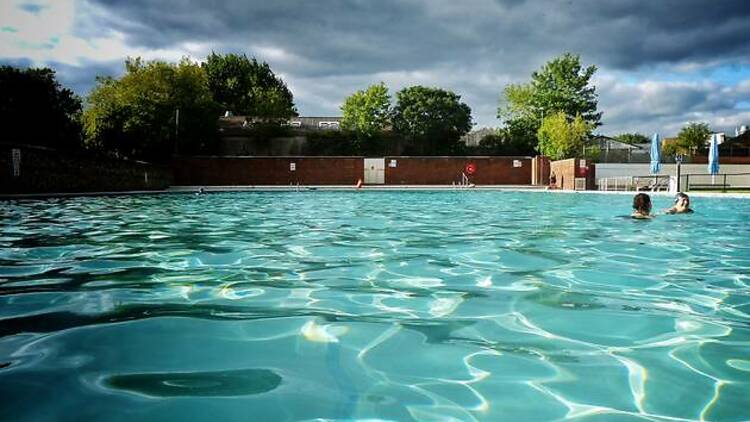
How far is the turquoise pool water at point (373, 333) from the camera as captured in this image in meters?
2.18

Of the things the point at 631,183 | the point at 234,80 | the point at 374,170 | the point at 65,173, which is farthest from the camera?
the point at 234,80

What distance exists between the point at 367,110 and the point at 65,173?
31657 millimetres

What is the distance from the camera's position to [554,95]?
54344 mm

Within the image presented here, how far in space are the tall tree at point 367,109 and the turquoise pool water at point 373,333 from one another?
42.1 meters

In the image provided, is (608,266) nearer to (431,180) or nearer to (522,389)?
(522,389)

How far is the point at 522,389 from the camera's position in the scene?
231cm

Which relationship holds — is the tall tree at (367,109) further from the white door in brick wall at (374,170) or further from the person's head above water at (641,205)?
the person's head above water at (641,205)

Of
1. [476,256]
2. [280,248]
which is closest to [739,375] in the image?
[476,256]

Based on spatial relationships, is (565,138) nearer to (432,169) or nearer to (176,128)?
(432,169)

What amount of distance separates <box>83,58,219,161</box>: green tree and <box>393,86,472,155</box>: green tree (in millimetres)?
18371

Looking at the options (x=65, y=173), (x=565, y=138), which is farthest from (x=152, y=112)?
(x=565, y=138)

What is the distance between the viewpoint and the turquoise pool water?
2184 mm

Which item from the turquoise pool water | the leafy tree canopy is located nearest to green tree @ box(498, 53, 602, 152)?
the leafy tree canopy

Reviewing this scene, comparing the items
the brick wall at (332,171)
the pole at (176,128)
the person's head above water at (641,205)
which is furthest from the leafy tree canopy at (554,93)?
the person's head above water at (641,205)
